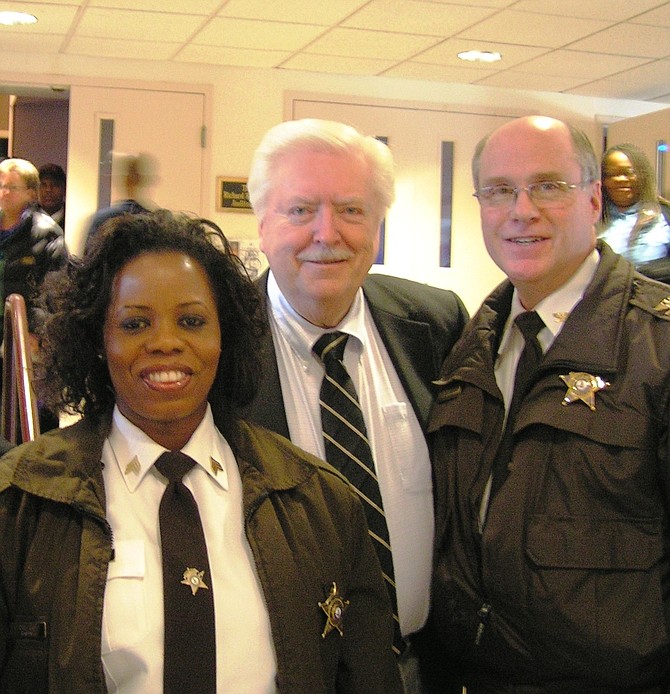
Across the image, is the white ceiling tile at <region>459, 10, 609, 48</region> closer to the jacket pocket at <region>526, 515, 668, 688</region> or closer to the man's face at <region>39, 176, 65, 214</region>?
the man's face at <region>39, 176, 65, 214</region>

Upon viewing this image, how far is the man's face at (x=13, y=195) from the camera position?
5141 millimetres

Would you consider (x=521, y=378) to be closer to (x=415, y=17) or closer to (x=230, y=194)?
(x=415, y=17)

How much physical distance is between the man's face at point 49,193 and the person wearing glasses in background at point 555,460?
5.02 m

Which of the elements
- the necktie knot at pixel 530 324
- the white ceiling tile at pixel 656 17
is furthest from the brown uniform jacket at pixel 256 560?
the white ceiling tile at pixel 656 17

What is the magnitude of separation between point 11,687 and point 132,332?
1.81ft

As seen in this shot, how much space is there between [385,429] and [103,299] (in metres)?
0.72

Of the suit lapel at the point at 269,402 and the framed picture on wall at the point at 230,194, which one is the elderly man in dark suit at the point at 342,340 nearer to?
the suit lapel at the point at 269,402

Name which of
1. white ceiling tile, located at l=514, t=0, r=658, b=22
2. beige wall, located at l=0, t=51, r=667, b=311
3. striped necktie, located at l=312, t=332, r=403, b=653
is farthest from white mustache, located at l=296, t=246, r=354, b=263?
beige wall, located at l=0, t=51, r=667, b=311

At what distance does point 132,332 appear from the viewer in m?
1.49

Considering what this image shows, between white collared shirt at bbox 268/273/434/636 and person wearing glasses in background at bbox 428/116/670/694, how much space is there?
47mm

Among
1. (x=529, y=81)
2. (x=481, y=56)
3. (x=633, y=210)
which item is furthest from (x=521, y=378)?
(x=529, y=81)

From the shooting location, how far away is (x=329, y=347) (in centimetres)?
196

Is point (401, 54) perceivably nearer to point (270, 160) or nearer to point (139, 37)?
point (139, 37)

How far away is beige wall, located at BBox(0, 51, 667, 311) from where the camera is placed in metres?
6.06
